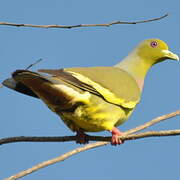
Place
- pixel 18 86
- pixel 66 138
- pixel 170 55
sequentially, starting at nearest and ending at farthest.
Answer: pixel 66 138 → pixel 18 86 → pixel 170 55

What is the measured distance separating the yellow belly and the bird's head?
1.20 m

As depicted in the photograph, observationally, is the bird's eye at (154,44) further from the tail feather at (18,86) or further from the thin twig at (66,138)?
the tail feather at (18,86)

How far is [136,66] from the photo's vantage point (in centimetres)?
512

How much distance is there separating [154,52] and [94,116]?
1624mm

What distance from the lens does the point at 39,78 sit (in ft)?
11.4

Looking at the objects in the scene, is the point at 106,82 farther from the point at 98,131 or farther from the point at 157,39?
the point at 157,39

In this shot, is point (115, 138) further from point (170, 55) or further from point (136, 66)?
point (170, 55)

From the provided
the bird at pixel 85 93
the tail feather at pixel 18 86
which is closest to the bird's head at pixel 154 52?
the bird at pixel 85 93

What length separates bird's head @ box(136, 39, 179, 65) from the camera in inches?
209

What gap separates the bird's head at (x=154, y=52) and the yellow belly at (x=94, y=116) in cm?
120

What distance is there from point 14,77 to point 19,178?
87 cm

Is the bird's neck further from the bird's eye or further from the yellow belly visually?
the yellow belly

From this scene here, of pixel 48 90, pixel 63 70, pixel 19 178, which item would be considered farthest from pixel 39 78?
pixel 19 178

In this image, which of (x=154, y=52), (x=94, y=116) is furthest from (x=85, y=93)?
(x=154, y=52)
